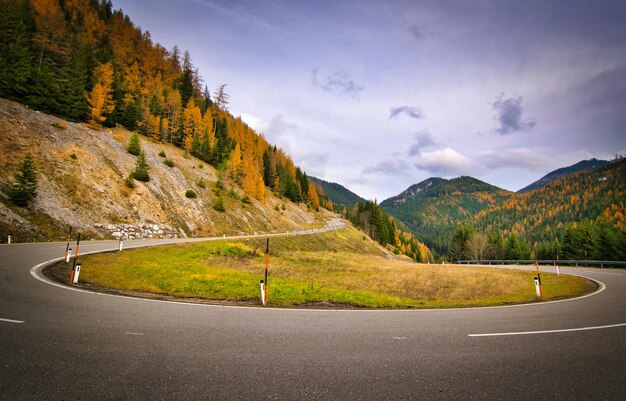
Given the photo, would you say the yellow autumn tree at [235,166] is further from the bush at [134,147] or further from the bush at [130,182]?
the bush at [130,182]

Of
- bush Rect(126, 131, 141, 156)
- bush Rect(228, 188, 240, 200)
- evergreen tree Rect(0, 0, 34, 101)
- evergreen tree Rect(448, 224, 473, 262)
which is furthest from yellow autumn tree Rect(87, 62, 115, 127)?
evergreen tree Rect(448, 224, 473, 262)

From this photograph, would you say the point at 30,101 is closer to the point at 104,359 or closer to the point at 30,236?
the point at 30,236

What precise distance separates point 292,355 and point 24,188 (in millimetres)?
34420

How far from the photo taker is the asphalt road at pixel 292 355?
3.66 meters

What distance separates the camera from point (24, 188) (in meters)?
26.1

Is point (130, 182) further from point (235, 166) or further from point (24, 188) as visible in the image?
point (235, 166)

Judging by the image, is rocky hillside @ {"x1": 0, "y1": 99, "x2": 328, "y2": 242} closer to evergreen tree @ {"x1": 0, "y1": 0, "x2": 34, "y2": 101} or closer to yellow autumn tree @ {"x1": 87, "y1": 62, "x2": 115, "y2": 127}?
yellow autumn tree @ {"x1": 87, "y1": 62, "x2": 115, "y2": 127}

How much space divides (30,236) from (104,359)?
1182 inches

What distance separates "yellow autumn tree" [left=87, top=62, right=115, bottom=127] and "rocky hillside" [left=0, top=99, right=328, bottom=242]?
9.91 ft

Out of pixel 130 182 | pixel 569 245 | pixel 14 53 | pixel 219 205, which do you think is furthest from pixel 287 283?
pixel 569 245

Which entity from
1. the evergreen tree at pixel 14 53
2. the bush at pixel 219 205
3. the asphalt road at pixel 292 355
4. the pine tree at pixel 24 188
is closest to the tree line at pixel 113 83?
the evergreen tree at pixel 14 53

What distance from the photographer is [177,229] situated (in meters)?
38.2

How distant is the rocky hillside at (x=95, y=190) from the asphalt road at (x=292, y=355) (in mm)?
26327

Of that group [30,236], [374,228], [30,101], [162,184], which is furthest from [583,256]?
[30,101]
